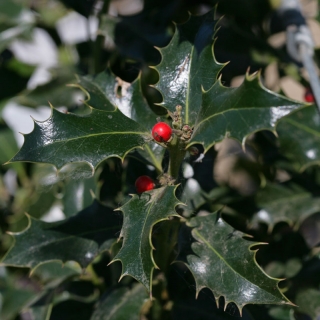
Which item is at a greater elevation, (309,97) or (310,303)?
(309,97)

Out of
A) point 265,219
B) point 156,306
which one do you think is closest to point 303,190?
point 265,219

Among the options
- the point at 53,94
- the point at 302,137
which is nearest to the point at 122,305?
the point at 302,137

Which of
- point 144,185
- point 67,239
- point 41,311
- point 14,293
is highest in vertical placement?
point 144,185

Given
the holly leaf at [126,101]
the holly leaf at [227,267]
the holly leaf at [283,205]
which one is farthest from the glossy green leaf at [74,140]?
the holly leaf at [283,205]

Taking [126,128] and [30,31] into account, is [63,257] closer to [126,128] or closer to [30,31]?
[126,128]

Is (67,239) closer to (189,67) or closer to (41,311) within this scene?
(41,311)

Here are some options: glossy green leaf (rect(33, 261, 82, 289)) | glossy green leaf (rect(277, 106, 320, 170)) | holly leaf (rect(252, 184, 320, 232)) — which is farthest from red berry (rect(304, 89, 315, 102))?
glossy green leaf (rect(33, 261, 82, 289))
